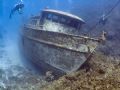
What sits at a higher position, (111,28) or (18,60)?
(111,28)

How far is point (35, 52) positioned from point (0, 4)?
79.3m

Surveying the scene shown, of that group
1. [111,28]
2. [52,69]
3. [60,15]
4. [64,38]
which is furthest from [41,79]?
[111,28]

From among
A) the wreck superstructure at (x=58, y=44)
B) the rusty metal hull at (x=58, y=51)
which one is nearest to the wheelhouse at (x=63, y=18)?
the wreck superstructure at (x=58, y=44)

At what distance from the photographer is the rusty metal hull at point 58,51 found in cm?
1010

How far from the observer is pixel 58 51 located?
1084 centimetres

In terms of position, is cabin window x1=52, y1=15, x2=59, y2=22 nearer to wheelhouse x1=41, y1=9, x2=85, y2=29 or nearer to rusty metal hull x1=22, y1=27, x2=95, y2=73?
wheelhouse x1=41, y1=9, x2=85, y2=29

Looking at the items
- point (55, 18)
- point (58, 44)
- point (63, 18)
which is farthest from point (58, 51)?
point (55, 18)

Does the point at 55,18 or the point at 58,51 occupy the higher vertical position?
the point at 55,18

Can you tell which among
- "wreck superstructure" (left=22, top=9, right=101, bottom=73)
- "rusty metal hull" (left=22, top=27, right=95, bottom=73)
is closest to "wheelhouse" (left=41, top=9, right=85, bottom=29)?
"wreck superstructure" (left=22, top=9, right=101, bottom=73)

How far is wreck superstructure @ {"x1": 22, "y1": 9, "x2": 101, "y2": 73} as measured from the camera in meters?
Answer: 10.1

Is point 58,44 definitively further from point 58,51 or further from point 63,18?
point 63,18

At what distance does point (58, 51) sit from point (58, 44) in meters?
0.31

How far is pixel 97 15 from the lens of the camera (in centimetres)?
2872

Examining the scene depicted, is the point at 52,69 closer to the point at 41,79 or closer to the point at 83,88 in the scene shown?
the point at 41,79
